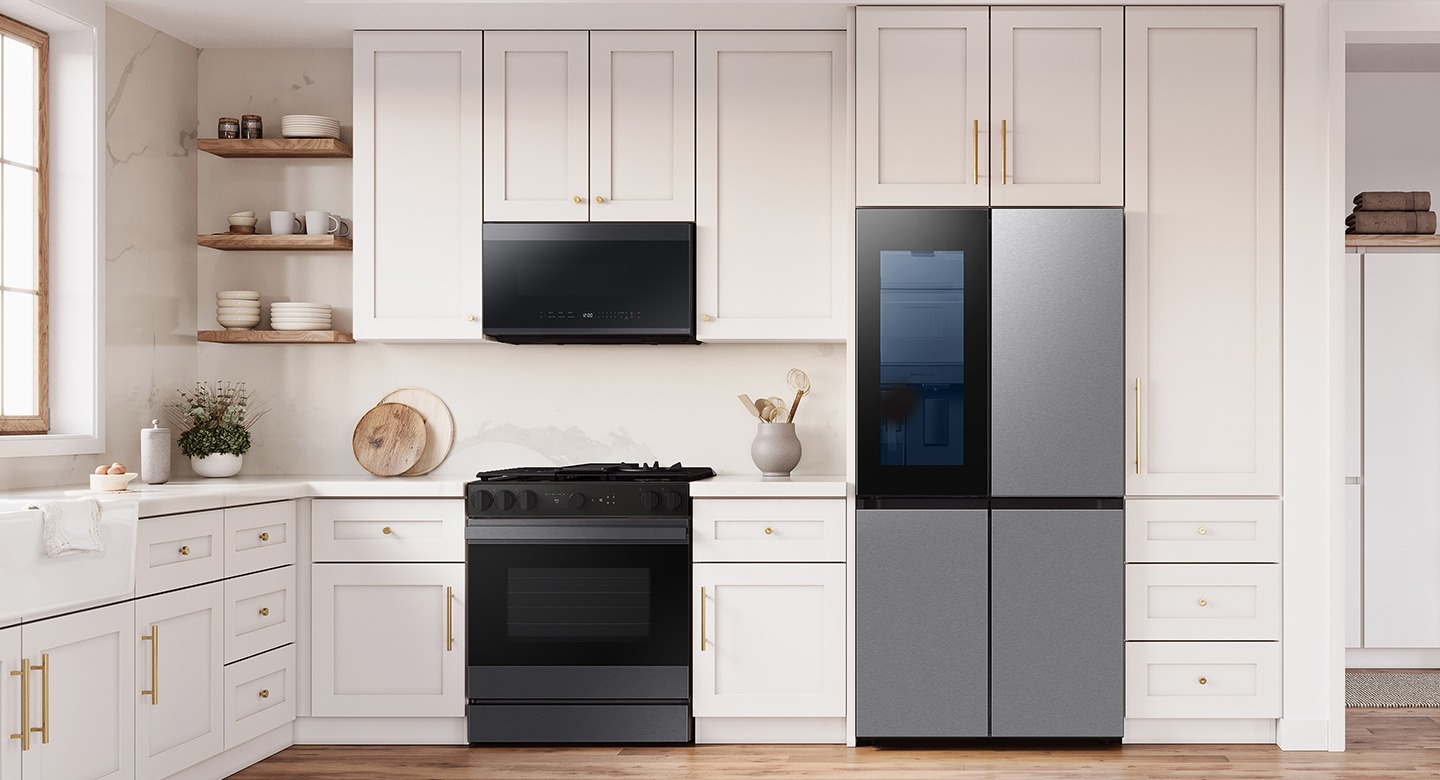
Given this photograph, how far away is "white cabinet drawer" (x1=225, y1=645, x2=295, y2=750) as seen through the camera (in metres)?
3.35

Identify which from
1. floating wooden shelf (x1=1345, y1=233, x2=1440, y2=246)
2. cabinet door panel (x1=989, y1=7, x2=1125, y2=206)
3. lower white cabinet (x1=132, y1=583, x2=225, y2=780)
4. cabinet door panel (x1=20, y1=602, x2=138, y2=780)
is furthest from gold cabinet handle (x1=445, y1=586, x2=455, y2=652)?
floating wooden shelf (x1=1345, y1=233, x2=1440, y2=246)

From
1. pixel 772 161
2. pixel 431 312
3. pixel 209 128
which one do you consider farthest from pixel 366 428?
pixel 772 161

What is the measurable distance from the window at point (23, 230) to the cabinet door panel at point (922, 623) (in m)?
2.72

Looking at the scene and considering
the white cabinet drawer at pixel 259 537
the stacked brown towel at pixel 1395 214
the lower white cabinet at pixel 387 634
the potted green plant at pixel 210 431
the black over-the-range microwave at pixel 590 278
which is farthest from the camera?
the stacked brown towel at pixel 1395 214

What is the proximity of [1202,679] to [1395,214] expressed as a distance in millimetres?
2136

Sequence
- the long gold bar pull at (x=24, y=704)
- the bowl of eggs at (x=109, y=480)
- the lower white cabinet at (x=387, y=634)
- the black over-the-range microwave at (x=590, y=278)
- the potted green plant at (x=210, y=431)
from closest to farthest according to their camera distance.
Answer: the long gold bar pull at (x=24, y=704) < the bowl of eggs at (x=109, y=480) < the lower white cabinet at (x=387, y=634) < the black over-the-range microwave at (x=590, y=278) < the potted green plant at (x=210, y=431)

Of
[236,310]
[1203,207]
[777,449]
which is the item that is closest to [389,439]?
[236,310]

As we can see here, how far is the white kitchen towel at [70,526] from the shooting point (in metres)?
2.62

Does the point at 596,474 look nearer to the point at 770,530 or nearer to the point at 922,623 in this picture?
the point at 770,530

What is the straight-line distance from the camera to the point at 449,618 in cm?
364

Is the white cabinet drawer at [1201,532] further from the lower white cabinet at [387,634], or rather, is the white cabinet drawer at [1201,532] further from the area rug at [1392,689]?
the lower white cabinet at [387,634]

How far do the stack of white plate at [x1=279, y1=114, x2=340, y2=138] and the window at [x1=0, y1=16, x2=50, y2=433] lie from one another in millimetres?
773

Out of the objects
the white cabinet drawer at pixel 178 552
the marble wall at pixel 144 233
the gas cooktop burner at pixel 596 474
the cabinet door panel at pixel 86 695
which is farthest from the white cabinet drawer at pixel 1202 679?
the marble wall at pixel 144 233

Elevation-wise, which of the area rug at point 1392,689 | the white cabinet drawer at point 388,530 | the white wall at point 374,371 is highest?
the white wall at point 374,371
